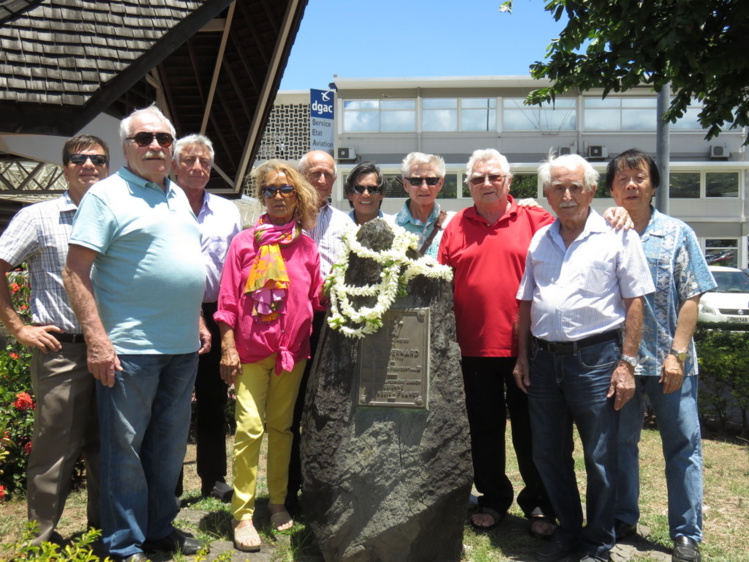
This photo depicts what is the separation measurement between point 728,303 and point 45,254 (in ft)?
51.1

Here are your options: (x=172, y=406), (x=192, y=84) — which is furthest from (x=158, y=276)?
(x=192, y=84)

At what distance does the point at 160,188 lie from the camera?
374cm

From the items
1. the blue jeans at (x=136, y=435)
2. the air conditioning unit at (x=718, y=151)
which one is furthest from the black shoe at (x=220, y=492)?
the air conditioning unit at (x=718, y=151)

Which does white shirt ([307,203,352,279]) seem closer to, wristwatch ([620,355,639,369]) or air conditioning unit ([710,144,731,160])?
wristwatch ([620,355,639,369])

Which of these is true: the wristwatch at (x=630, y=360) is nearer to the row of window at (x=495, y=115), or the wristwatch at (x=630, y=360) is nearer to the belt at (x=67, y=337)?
the belt at (x=67, y=337)

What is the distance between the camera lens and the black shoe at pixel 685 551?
154 inches

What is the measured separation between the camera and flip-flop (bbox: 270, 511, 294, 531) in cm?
431

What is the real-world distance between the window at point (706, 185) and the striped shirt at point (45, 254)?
34649 millimetres

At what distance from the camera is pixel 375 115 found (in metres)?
35.8

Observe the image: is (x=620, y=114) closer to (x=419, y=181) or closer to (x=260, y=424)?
(x=419, y=181)

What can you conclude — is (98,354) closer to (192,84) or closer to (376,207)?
(376,207)

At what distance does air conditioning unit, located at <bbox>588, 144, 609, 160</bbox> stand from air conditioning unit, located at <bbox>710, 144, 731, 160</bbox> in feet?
16.5

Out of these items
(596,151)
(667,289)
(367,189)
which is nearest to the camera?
(667,289)

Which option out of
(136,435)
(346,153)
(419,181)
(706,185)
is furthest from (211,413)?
(706,185)
